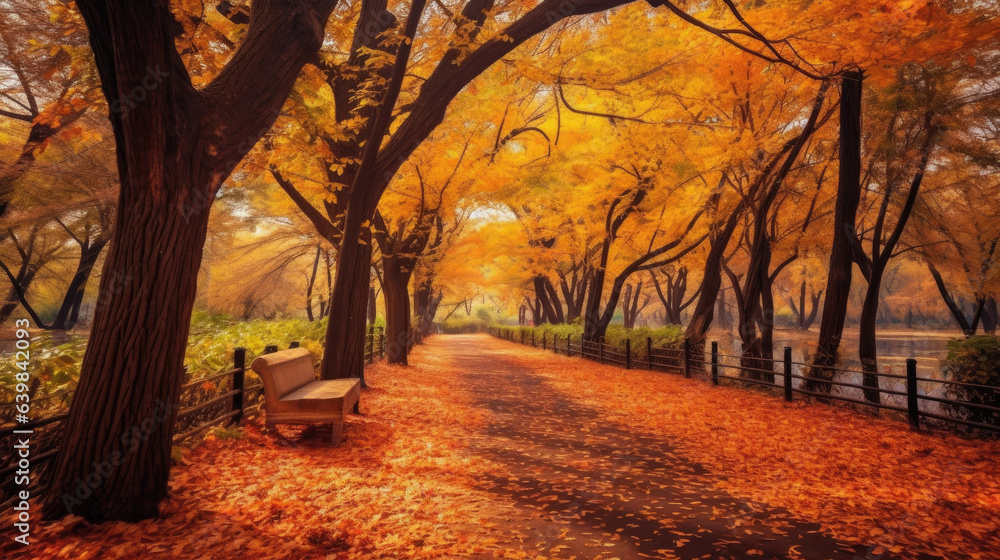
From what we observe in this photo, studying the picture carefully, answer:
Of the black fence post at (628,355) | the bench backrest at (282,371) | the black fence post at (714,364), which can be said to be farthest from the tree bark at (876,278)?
the bench backrest at (282,371)

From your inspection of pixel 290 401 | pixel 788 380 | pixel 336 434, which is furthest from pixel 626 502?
pixel 788 380

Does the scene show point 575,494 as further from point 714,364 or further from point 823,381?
point 714,364

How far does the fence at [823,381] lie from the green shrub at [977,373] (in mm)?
18

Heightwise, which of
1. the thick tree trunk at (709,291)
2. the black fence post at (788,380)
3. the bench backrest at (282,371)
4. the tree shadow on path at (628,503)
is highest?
the thick tree trunk at (709,291)

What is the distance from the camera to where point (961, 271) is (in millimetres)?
17422

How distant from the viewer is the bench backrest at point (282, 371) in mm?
6074

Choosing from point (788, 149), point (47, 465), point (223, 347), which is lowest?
point (47, 465)

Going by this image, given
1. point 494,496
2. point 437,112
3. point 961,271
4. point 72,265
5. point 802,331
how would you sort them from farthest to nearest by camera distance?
point 802,331
point 72,265
point 961,271
point 437,112
point 494,496

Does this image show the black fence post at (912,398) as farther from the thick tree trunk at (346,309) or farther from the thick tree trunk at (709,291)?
the thick tree trunk at (346,309)

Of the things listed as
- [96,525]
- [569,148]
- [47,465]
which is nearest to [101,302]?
[47,465]

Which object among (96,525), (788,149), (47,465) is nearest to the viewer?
(96,525)

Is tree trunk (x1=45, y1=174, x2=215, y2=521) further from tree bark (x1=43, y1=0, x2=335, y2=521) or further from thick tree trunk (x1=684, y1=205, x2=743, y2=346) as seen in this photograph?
thick tree trunk (x1=684, y1=205, x2=743, y2=346)

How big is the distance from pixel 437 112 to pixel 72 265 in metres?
30.6

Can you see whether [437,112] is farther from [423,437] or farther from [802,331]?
[802,331]
